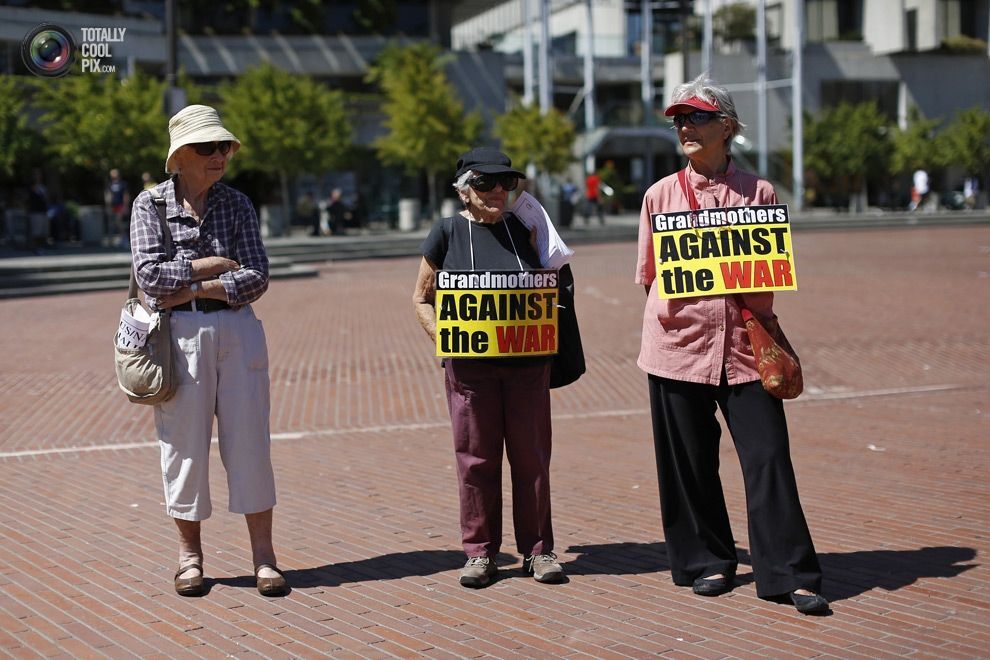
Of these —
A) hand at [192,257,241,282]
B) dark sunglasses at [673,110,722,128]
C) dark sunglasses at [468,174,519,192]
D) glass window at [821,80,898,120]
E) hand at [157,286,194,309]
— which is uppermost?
glass window at [821,80,898,120]

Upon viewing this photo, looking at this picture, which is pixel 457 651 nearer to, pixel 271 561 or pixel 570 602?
pixel 570 602

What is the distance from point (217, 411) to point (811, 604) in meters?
2.40

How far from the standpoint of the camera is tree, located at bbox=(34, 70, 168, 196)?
34.2m

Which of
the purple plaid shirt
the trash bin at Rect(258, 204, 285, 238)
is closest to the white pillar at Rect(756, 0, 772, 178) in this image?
the trash bin at Rect(258, 204, 285, 238)

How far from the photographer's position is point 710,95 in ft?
15.6

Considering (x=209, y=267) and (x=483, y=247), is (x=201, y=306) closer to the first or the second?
(x=209, y=267)

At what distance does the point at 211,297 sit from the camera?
194 inches

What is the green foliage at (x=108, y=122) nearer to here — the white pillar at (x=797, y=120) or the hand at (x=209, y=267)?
the white pillar at (x=797, y=120)

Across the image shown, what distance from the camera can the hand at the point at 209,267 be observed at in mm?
4891

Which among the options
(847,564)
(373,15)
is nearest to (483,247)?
(847,564)

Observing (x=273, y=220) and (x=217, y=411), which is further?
(x=273, y=220)

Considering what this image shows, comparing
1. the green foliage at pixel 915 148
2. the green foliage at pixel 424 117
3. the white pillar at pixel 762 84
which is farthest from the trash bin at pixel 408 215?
the green foliage at pixel 915 148

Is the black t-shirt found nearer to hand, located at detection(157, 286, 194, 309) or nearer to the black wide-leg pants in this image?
the black wide-leg pants

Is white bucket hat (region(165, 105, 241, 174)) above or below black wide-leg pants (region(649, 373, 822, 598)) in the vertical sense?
above
